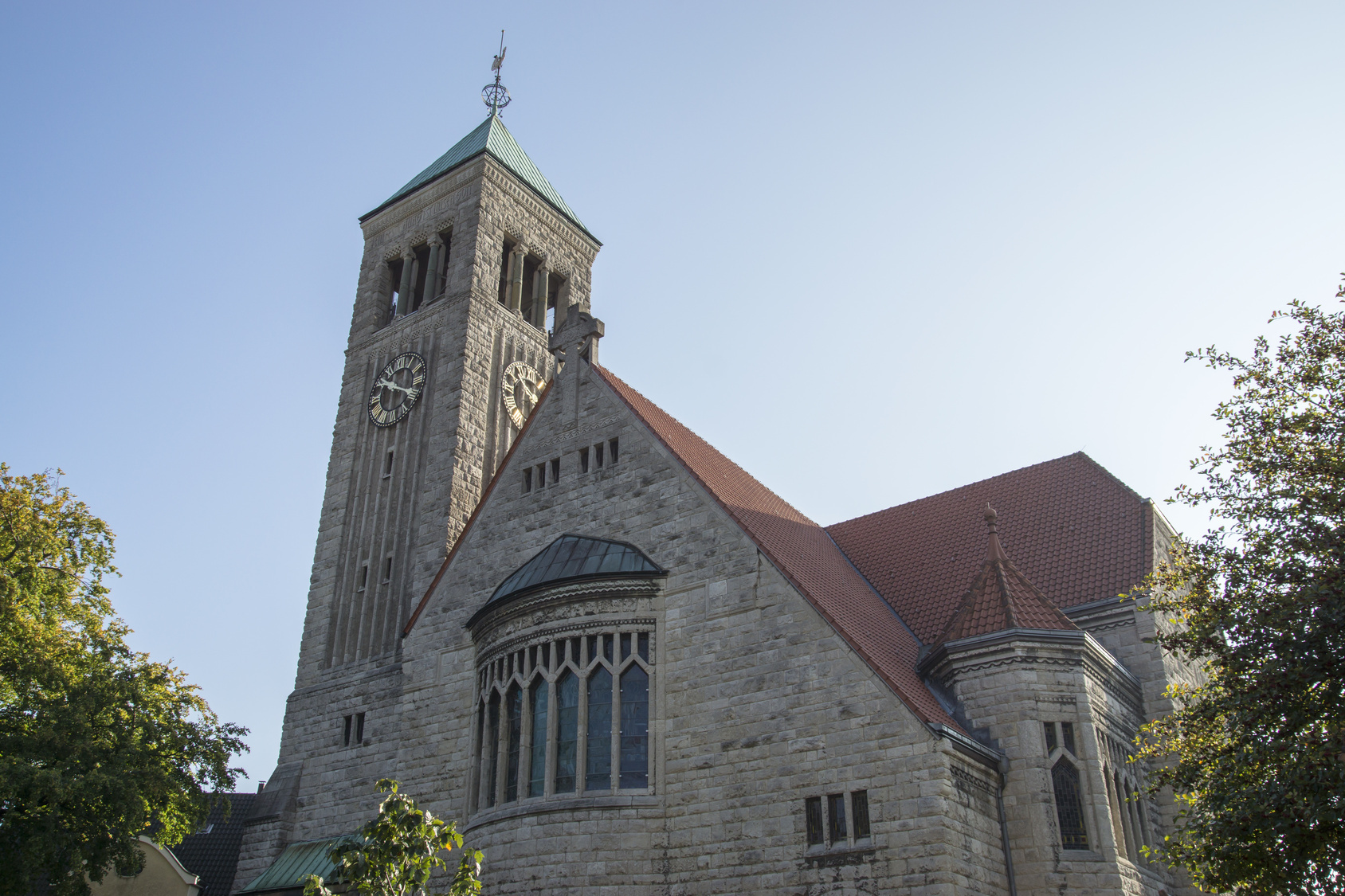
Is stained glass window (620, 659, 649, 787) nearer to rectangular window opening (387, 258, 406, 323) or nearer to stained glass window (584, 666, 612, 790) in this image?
stained glass window (584, 666, 612, 790)

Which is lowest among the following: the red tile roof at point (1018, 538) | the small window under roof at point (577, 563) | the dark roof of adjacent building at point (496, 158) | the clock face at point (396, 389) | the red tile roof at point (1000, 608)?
the red tile roof at point (1000, 608)

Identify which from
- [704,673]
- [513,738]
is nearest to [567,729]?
[513,738]

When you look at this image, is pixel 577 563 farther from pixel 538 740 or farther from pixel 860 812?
pixel 860 812

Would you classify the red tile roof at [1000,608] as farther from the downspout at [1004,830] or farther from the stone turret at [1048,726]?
the downspout at [1004,830]

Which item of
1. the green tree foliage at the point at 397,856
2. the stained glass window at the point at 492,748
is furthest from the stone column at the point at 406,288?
the green tree foliage at the point at 397,856

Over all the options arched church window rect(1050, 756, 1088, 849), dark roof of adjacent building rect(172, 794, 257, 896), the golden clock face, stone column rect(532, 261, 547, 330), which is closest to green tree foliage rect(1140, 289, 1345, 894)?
arched church window rect(1050, 756, 1088, 849)

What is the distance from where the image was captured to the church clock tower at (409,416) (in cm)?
2469

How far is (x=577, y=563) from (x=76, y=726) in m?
8.81

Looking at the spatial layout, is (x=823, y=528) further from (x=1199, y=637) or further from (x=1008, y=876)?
(x=1199, y=637)

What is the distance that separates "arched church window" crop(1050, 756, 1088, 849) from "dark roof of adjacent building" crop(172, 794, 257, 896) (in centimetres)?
2204

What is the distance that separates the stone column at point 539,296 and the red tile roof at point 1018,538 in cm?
1166

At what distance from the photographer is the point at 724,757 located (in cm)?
1717

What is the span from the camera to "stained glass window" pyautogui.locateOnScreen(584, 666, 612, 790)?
58.5 feet

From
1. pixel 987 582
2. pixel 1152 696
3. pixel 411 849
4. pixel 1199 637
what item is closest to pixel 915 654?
pixel 987 582
